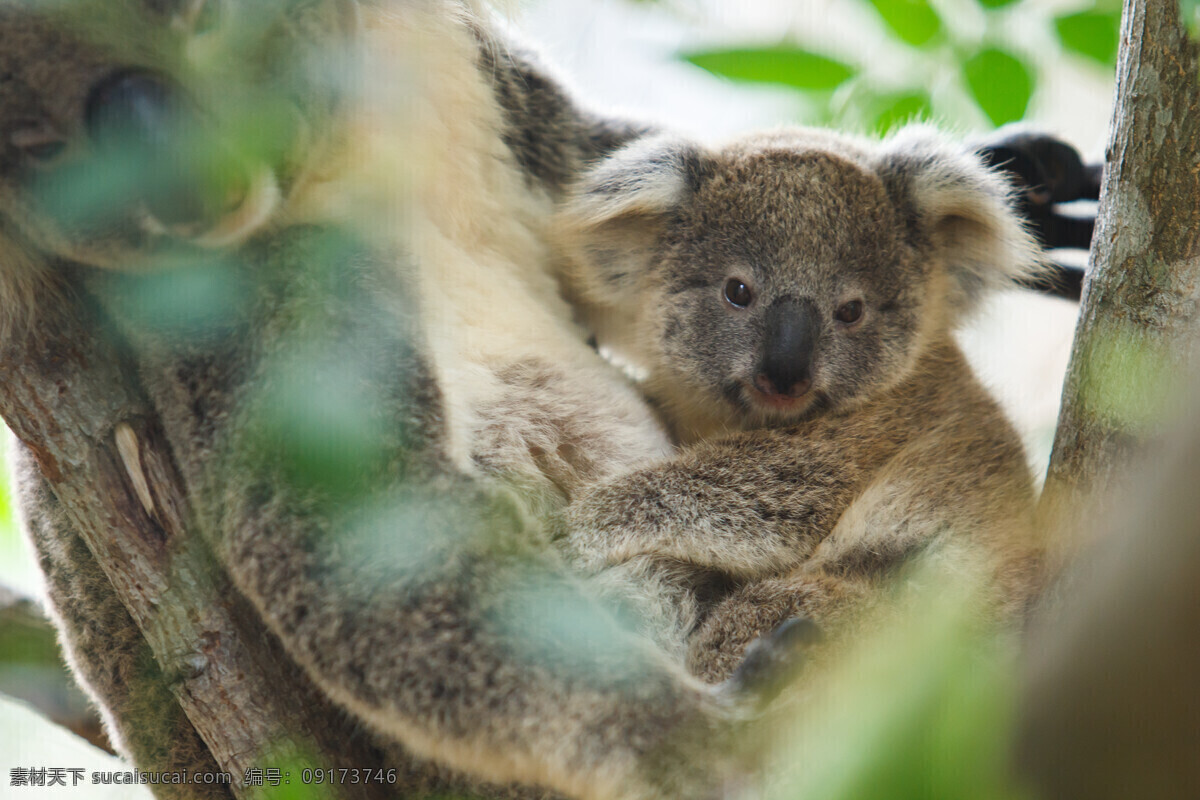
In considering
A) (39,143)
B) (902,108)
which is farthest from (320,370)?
(902,108)

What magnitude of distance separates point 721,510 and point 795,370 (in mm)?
421

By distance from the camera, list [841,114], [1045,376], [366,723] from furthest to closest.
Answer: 1. [1045,376]
2. [841,114]
3. [366,723]

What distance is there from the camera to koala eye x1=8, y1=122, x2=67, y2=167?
175 centimetres

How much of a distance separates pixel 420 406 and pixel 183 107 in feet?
2.19

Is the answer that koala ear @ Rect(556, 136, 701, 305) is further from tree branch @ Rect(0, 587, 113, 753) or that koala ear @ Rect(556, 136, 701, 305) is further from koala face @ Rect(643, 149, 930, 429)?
tree branch @ Rect(0, 587, 113, 753)

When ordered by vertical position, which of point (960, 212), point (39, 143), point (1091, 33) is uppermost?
point (1091, 33)

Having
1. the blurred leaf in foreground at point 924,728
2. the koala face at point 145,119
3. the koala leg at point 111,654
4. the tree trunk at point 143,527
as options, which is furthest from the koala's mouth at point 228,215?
the blurred leaf in foreground at point 924,728

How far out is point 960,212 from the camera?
2.96 meters

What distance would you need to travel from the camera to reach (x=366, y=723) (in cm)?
213

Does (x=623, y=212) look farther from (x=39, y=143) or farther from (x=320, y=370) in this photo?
(x=39, y=143)

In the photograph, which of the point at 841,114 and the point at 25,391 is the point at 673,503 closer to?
the point at 841,114

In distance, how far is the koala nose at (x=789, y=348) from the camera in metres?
2.60

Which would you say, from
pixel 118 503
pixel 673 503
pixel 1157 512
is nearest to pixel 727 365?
pixel 673 503

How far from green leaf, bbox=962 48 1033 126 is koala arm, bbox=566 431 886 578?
907 millimetres
